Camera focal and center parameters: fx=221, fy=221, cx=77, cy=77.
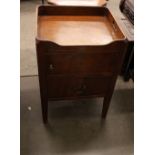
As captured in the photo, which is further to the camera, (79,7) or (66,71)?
(79,7)

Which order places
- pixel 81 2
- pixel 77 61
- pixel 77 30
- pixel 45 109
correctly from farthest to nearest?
pixel 81 2, pixel 45 109, pixel 77 30, pixel 77 61

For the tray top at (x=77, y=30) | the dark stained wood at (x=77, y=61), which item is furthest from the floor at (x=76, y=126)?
the tray top at (x=77, y=30)

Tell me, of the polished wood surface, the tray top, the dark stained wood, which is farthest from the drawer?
the polished wood surface

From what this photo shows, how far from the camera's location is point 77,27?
135cm

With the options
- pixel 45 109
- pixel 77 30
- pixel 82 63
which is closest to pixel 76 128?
pixel 45 109

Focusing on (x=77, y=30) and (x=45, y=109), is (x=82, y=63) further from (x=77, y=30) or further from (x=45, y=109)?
(x=45, y=109)

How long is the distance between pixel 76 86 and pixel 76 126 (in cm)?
36

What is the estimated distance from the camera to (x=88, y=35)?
50.6 inches

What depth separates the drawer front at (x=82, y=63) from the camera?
117 centimetres
